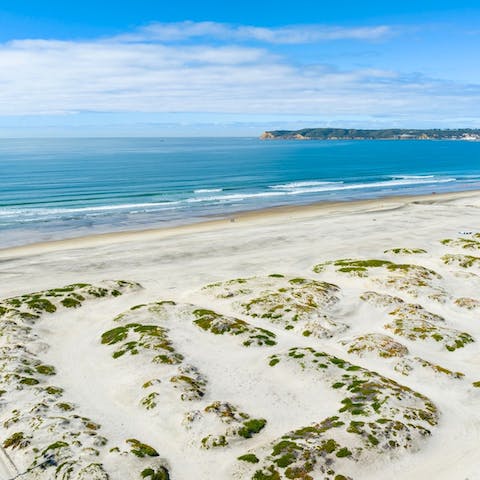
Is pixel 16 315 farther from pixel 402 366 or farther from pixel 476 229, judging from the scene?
pixel 476 229

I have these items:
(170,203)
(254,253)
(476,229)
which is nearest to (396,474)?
(254,253)

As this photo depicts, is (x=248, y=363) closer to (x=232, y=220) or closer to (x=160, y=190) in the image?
(x=232, y=220)

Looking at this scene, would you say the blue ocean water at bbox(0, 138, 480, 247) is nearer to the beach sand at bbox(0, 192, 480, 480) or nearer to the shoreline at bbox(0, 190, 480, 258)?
the shoreline at bbox(0, 190, 480, 258)

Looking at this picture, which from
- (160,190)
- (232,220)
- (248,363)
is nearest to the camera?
(248,363)

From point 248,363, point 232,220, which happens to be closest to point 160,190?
point 232,220

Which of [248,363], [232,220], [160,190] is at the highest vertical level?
[160,190]
